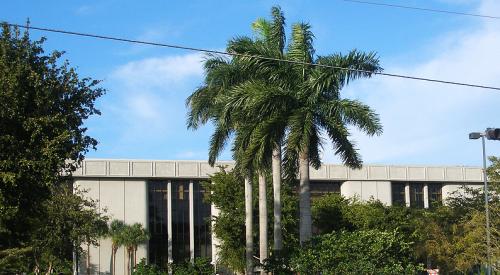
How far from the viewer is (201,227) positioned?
6744 cm

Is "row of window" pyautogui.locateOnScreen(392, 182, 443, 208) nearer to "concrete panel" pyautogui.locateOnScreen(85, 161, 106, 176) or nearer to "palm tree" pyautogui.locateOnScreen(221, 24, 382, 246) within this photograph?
"concrete panel" pyautogui.locateOnScreen(85, 161, 106, 176)

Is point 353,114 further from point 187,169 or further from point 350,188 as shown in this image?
point 350,188

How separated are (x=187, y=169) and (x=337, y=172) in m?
15.4

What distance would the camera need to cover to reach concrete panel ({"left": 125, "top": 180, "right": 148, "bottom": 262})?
64688mm

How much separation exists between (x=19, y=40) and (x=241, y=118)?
9.91 m

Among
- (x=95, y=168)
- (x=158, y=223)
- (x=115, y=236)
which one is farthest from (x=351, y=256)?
(x=95, y=168)

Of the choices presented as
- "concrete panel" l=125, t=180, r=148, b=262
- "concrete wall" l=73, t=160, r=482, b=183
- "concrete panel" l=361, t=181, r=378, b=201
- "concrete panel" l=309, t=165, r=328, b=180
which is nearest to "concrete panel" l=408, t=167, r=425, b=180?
"concrete wall" l=73, t=160, r=482, b=183

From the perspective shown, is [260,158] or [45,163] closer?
[45,163]

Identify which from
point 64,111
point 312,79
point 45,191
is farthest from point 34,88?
point 312,79

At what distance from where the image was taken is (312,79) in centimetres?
2681

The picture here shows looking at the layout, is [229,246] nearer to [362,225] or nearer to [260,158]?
[362,225]

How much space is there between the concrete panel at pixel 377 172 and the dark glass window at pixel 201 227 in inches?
672

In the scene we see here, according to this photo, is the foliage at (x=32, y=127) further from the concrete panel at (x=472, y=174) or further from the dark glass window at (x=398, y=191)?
the concrete panel at (x=472, y=174)

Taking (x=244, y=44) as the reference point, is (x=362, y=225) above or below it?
below
